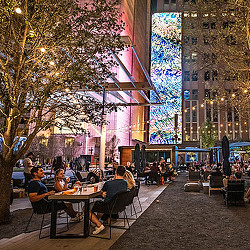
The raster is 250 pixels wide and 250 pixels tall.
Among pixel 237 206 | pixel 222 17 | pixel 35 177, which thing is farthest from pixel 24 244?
pixel 222 17

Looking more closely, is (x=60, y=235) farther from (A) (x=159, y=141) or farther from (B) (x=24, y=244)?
(A) (x=159, y=141)

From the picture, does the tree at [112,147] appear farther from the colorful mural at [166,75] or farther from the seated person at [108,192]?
the seated person at [108,192]

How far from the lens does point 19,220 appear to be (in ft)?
18.2

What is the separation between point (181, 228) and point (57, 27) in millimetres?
5392

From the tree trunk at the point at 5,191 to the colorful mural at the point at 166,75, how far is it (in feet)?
131

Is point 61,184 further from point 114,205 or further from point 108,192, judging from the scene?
point 114,205

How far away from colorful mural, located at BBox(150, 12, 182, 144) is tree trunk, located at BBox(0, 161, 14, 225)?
39819mm

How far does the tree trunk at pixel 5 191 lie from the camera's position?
5.35 metres

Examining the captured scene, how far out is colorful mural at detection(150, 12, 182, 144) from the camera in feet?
147

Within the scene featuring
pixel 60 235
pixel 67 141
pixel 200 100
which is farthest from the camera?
pixel 200 100

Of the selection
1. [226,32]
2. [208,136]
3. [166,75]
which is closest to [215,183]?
[226,32]

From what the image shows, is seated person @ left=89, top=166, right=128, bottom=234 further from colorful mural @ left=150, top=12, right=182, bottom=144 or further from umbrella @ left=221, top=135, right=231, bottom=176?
colorful mural @ left=150, top=12, right=182, bottom=144

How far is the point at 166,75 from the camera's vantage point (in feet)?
150

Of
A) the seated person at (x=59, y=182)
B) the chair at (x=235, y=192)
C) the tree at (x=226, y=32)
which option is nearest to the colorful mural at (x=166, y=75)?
the tree at (x=226, y=32)
